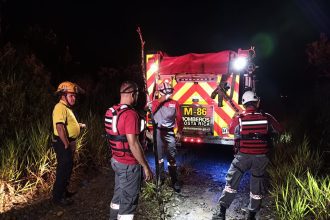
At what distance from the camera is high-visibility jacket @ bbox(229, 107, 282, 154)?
149 inches

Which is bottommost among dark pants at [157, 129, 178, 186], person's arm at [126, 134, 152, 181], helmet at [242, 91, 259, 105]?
dark pants at [157, 129, 178, 186]

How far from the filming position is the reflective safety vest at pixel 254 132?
3.77 metres

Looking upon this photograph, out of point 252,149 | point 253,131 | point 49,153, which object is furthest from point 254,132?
point 49,153

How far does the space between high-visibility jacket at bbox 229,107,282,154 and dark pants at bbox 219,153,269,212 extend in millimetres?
99

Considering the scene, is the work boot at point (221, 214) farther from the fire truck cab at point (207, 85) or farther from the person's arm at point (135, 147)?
the fire truck cab at point (207, 85)

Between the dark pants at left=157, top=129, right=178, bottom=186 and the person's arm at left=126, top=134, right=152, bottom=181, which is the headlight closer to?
the dark pants at left=157, top=129, right=178, bottom=186

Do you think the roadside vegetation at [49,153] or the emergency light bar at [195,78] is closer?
the roadside vegetation at [49,153]

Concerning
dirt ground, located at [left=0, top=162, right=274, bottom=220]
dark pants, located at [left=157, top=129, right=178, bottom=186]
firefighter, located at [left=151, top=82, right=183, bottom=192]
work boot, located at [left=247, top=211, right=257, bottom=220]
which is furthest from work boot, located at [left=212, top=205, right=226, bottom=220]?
dark pants, located at [left=157, top=129, right=178, bottom=186]

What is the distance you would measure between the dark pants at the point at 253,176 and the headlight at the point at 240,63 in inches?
85.8

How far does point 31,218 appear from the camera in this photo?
384 centimetres

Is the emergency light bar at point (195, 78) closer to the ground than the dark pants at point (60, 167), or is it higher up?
higher up

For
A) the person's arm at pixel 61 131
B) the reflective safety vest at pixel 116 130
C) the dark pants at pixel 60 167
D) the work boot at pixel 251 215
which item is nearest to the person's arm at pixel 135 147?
the reflective safety vest at pixel 116 130

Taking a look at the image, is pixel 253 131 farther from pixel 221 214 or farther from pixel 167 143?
pixel 167 143

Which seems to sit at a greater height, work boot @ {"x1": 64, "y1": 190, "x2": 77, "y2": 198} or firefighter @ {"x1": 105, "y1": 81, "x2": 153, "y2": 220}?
firefighter @ {"x1": 105, "y1": 81, "x2": 153, "y2": 220}
